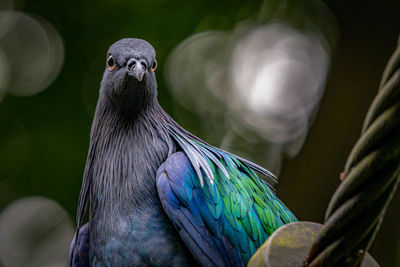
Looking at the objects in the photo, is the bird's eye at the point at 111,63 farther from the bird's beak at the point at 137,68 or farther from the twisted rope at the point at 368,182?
the twisted rope at the point at 368,182

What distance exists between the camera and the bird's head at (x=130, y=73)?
4.91m

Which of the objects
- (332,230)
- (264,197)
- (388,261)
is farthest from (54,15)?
(332,230)

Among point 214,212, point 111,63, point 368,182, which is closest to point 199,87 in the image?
point 111,63

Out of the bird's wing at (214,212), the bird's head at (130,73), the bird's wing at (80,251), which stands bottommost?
the bird's wing at (80,251)

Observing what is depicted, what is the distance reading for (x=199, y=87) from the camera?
1308cm

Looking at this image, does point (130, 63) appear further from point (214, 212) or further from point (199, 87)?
point (199, 87)

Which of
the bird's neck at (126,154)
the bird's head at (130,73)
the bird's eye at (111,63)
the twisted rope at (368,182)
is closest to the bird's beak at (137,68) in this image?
the bird's head at (130,73)

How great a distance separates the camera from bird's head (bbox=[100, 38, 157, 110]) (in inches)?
193

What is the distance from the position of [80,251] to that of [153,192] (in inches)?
44.2

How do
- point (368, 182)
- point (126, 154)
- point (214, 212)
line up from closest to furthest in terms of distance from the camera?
point (368, 182) → point (214, 212) → point (126, 154)

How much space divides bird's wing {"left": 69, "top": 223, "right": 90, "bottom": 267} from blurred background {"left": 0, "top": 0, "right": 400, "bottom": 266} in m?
3.00

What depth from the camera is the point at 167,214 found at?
4.62m

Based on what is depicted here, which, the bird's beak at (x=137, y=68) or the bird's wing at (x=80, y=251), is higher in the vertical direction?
the bird's beak at (x=137, y=68)

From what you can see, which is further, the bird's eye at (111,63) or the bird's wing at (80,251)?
the bird's wing at (80,251)
